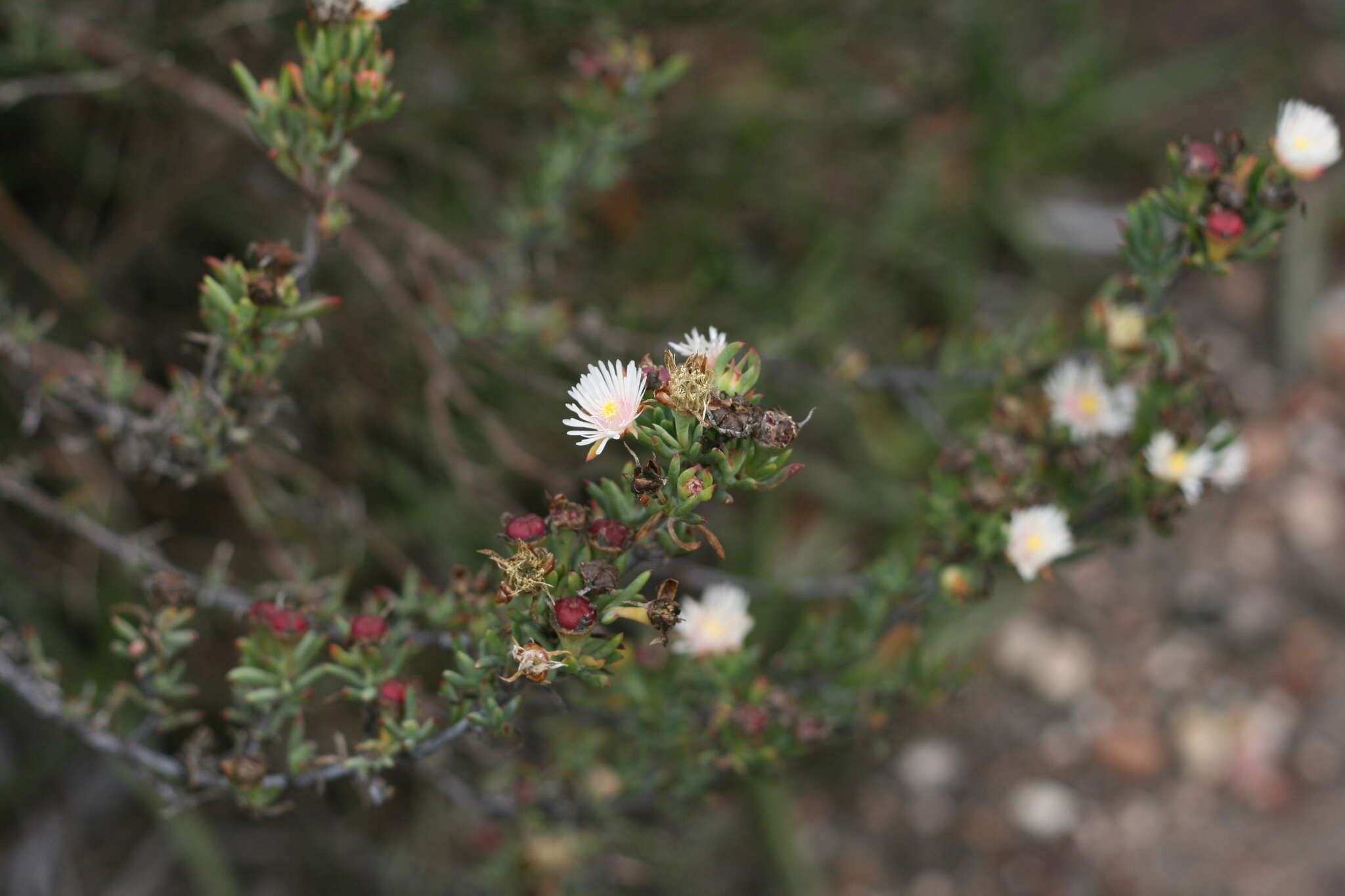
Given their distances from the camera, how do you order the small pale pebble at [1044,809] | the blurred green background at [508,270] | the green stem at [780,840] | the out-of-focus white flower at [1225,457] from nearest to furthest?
the out-of-focus white flower at [1225,457], the blurred green background at [508,270], the green stem at [780,840], the small pale pebble at [1044,809]

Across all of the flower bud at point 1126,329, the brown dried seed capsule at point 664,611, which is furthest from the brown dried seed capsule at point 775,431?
the flower bud at point 1126,329

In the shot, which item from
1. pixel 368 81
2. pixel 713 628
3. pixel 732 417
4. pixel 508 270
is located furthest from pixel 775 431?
pixel 508 270

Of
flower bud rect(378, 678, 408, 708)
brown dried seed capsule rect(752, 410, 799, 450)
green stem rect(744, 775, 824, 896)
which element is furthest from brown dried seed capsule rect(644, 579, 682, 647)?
green stem rect(744, 775, 824, 896)

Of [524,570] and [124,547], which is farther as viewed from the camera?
[124,547]

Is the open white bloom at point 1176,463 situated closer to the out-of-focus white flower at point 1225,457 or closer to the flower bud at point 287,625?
the out-of-focus white flower at point 1225,457

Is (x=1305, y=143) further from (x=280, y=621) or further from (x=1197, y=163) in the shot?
(x=280, y=621)

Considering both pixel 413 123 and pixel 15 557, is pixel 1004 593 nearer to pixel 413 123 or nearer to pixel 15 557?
pixel 413 123

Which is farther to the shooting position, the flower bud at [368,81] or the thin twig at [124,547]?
the thin twig at [124,547]
